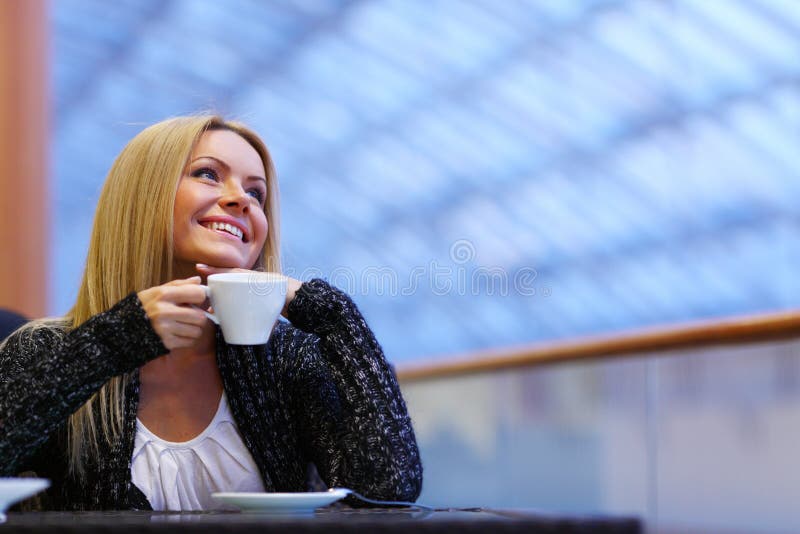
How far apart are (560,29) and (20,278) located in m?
15.9

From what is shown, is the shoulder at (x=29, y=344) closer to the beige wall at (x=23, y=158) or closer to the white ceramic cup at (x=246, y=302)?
the white ceramic cup at (x=246, y=302)

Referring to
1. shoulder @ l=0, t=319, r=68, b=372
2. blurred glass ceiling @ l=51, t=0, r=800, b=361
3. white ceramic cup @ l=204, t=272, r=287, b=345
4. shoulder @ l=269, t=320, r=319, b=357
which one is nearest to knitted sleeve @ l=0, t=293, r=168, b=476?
white ceramic cup @ l=204, t=272, r=287, b=345

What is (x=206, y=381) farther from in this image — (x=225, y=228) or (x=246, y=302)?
(x=246, y=302)

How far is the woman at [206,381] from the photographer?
1938mm

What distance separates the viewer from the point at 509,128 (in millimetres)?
23281

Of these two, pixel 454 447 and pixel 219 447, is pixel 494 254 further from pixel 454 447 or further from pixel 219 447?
pixel 219 447

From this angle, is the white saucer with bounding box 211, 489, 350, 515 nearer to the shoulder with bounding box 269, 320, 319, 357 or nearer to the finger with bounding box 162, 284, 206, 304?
the finger with bounding box 162, 284, 206, 304

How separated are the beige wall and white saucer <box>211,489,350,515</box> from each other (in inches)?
154

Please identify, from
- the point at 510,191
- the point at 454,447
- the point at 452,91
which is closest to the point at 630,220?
the point at 510,191

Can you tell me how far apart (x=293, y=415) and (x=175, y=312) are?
0.61 metres

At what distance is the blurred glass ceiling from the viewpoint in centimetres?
1983

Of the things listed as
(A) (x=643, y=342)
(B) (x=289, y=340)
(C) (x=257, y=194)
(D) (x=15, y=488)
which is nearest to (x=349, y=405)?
(B) (x=289, y=340)

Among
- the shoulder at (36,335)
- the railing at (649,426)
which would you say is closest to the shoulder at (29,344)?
the shoulder at (36,335)

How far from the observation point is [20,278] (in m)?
5.01
